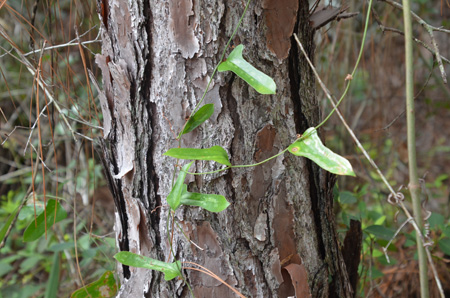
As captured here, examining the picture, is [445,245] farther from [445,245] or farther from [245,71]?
[245,71]

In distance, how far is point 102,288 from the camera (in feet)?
2.76

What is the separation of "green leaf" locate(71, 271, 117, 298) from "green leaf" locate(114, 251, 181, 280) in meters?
0.22

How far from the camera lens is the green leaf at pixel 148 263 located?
639 millimetres

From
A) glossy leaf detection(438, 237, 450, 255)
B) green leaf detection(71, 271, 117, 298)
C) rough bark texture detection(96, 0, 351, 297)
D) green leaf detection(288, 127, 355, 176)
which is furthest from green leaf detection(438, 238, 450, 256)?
green leaf detection(71, 271, 117, 298)

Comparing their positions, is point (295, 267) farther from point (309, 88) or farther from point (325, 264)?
point (309, 88)

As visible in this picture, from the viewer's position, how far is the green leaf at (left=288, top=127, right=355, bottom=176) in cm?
49

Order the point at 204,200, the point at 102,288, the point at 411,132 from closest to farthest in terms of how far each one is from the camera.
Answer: the point at 411,132, the point at 204,200, the point at 102,288

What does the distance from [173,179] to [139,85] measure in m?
0.17

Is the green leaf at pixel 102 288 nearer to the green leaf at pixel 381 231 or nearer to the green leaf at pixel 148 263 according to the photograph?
the green leaf at pixel 148 263

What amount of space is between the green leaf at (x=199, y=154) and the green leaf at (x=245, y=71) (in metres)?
0.11

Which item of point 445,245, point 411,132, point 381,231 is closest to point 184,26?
point 411,132

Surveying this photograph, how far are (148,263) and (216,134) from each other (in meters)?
0.24

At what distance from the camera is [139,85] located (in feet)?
→ 2.19

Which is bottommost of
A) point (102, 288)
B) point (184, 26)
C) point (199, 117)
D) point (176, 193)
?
point (102, 288)
